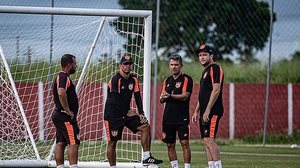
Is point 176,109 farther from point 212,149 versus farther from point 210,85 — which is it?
point 212,149

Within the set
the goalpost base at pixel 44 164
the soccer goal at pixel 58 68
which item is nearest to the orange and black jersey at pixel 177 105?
the soccer goal at pixel 58 68

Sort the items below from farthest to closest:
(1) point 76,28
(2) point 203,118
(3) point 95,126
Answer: (3) point 95,126 → (1) point 76,28 → (2) point 203,118

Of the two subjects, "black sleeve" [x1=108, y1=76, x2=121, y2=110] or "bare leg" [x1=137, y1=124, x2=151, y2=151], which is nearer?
"black sleeve" [x1=108, y1=76, x2=121, y2=110]

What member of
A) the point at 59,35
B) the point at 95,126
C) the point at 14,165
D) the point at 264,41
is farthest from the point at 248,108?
the point at 14,165

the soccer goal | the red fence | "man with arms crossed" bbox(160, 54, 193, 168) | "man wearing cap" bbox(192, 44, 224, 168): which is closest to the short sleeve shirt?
"man with arms crossed" bbox(160, 54, 193, 168)

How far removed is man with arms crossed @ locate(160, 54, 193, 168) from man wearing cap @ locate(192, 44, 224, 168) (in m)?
0.96

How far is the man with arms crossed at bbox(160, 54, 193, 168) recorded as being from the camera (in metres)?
14.8

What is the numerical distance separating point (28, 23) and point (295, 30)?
9.68 meters

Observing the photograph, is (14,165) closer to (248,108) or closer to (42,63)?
(42,63)

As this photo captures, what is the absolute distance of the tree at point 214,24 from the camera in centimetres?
2883

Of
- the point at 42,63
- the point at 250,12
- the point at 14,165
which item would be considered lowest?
the point at 14,165

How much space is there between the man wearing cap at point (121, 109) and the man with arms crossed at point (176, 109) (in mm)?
381

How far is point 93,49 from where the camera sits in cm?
1681

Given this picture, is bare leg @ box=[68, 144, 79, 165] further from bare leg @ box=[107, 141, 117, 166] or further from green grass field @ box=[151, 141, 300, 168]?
green grass field @ box=[151, 141, 300, 168]
